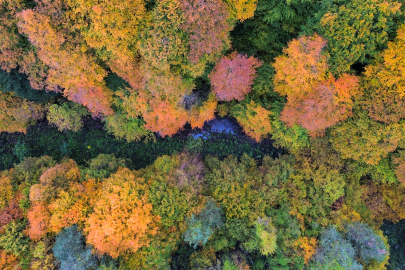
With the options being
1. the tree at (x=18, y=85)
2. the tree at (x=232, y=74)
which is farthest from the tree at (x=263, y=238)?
the tree at (x=18, y=85)

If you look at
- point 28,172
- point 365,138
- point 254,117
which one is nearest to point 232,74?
point 254,117

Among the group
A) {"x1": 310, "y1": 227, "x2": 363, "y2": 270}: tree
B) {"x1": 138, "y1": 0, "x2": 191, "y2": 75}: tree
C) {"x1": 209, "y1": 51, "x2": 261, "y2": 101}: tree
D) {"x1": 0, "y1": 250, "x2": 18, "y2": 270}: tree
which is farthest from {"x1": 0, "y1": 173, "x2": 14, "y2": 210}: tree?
{"x1": 310, "y1": 227, "x2": 363, "y2": 270}: tree

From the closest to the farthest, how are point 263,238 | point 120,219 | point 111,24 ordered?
point 111,24
point 120,219
point 263,238

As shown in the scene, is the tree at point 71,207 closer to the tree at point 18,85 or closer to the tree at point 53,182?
the tree at point 53,182

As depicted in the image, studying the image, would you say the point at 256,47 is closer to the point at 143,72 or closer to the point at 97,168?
the point at 143,72

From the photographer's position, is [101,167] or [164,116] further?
[101,167]

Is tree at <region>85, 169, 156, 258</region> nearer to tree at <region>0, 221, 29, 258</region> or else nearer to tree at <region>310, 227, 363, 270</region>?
tree at <region>0, 221, 29, 258</region>

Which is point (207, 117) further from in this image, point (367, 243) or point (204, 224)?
point (367, 243)
